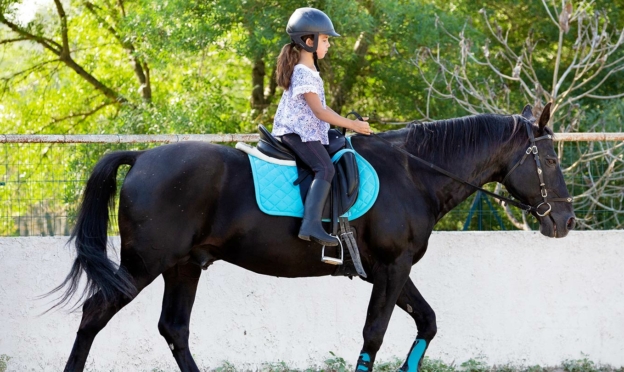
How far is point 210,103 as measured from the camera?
34.9ft

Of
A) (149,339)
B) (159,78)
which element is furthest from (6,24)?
(149,339)

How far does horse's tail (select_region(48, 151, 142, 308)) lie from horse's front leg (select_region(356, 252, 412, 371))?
144 centimetres

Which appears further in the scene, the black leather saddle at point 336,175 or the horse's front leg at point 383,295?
the horse's front leg at point 383,295

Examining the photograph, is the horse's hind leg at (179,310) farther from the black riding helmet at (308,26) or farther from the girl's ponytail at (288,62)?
the black riding helmet at (308,26)

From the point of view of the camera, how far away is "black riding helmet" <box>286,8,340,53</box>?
178 inches

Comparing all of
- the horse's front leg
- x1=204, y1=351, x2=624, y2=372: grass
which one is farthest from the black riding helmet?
x1=204, y1=351, x2=624, y2=372: grass

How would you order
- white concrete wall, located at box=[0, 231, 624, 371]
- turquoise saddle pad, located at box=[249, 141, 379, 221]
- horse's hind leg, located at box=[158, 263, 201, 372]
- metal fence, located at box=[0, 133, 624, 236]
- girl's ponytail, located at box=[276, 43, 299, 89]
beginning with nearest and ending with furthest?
turquoise saddle pad, located at box=[249, 141, 379, 221] → girl's ponytail, located at box=[276, 43, 299, 89] → horse's hind leg, located at box=[158, 263, 201, 372] → white concrete wall, located at box=[0, 231, 624, 371] → metal fence, located at box=[0, 133, 624, 236]

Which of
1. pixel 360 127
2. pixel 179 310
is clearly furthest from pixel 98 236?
pixel 360 127

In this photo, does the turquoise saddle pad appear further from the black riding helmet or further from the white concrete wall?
the white concrete wall

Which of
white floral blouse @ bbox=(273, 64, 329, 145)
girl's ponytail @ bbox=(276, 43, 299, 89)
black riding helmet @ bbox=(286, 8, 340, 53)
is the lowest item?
white floral blouse @ bbox=(273, 64, 329, 145)

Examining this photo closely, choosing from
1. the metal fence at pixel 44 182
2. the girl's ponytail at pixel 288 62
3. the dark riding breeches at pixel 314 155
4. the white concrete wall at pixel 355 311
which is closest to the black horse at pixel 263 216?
the dark riding breeches at pixel 314 155

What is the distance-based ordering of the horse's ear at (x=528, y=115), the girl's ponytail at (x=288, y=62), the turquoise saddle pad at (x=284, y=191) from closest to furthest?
the turquoise saddle pad at (x=284, y=191) → the girl's ponytail at (x=288, y=62) → the horse's ear at (x=528, y=115)

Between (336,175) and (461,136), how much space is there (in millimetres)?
964

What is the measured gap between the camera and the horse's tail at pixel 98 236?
4.43 metres
